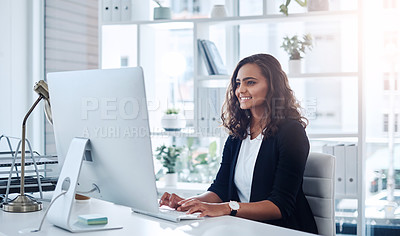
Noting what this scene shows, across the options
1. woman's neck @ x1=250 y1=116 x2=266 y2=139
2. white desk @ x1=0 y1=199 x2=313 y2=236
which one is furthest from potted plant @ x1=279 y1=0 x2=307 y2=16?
white desk @ x1=0 y1=199 x2=313 y2=236

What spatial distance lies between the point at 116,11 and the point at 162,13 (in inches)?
14.3

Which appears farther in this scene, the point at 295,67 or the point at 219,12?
the point at 219,12

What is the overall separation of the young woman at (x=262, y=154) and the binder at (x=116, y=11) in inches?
59.5

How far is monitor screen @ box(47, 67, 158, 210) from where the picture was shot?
138 cm

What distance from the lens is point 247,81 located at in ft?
7.18

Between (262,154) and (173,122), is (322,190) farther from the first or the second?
(173,122)

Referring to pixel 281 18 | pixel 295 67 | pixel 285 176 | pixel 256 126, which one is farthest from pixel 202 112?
pixel 285 176

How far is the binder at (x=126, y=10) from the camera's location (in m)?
3.52

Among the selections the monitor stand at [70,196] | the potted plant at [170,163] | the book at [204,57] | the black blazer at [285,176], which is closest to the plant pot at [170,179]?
the potted plant at [170,163]

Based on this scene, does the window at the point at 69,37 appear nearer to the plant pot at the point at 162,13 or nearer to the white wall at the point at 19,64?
the white wall at the point at 19,64

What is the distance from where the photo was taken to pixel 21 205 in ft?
5.89

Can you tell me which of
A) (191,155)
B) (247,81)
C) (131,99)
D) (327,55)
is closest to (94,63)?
(191,155)

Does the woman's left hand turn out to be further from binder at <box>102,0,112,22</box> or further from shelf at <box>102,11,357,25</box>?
binder at <box>102,0,112,22</box>

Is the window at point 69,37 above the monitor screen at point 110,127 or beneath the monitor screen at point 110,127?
above
